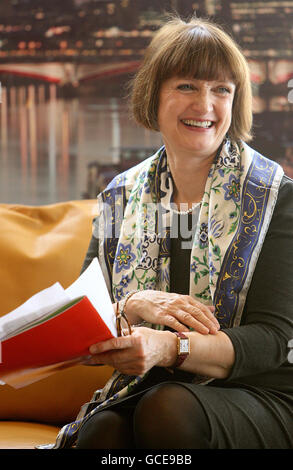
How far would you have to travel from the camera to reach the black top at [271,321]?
1.35 m

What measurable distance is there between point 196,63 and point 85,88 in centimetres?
78

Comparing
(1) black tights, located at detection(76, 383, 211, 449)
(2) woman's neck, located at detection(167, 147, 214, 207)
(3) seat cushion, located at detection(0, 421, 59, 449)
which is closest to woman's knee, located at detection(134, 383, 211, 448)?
(1) black tights, located at detection(76, 383, 211, 449)

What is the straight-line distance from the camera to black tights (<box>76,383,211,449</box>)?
3.96 ft

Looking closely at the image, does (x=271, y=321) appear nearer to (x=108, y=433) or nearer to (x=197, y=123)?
(x=108, y=433)

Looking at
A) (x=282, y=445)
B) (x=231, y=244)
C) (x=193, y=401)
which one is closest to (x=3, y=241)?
(x=231, y=244)

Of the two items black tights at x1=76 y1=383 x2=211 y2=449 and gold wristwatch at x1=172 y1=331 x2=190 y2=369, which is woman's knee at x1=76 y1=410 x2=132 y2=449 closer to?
black tights at x1=76 y1=383 x2=211 y2=449

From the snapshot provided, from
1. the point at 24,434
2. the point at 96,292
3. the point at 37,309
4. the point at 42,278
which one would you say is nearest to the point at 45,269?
the point at 42,278

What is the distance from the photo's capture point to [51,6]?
7.19 feet

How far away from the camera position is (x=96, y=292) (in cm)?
127

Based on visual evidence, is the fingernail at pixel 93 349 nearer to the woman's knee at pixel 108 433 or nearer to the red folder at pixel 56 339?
the red folder at pixel 56 339

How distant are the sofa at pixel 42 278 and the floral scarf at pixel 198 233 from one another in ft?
0.45

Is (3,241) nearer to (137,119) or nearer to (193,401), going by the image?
(137,119)

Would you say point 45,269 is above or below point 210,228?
below
